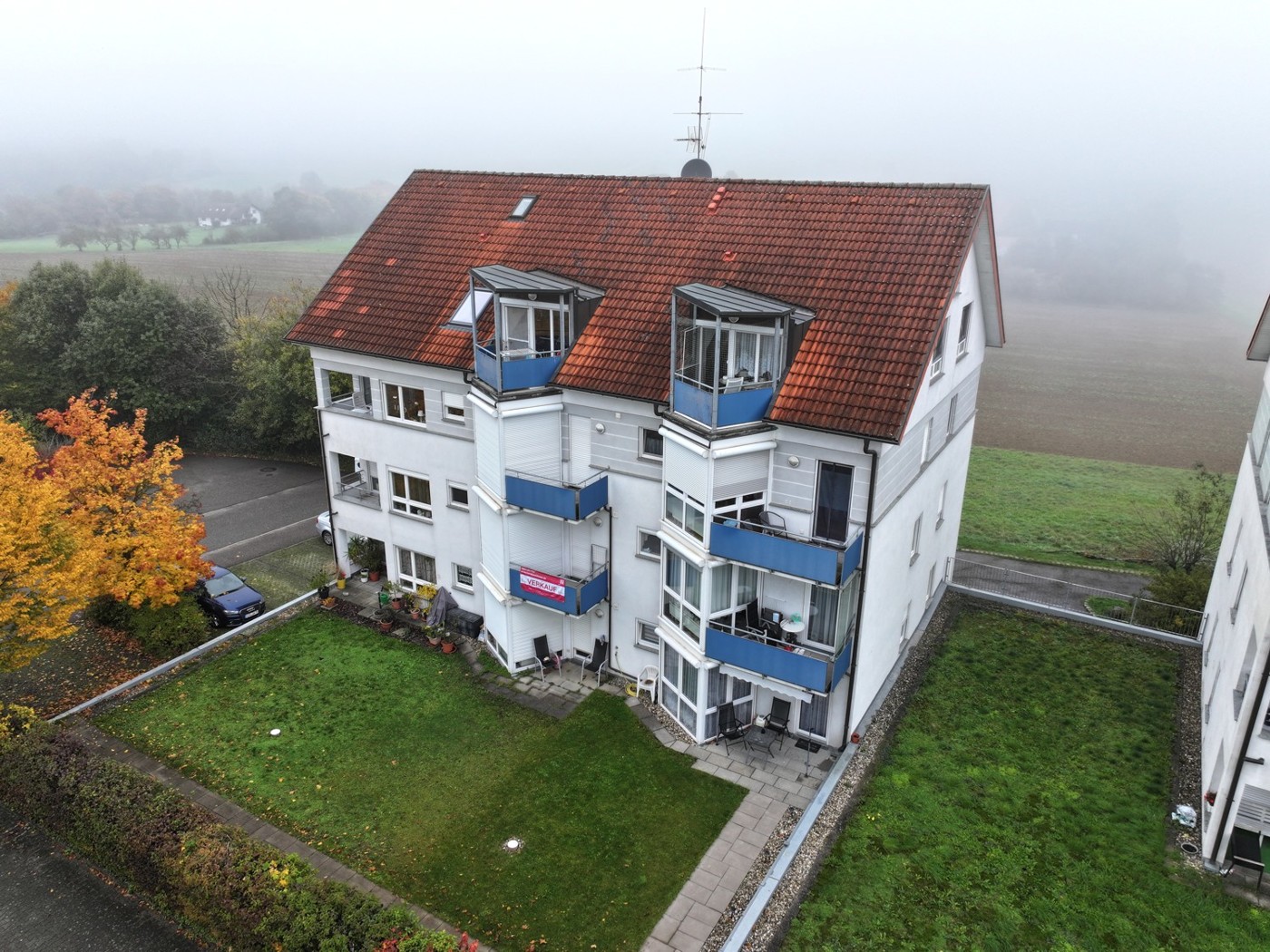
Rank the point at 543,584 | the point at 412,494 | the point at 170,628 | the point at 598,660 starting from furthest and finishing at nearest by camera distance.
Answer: the point at 412,494 → the point at 170,628 → the point at 598,660 → the point at 543,584

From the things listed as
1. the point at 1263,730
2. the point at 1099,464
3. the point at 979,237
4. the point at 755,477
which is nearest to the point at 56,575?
the point at 755,477

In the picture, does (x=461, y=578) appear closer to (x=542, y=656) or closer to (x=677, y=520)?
(x=542, y=656)

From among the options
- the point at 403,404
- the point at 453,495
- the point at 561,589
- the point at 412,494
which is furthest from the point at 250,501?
the point at 561,589

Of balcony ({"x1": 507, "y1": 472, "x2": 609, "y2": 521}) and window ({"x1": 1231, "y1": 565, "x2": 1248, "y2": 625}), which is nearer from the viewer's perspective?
window ({"x1": 1231, "y1": 565, "x2": 1248, "y2": 625})

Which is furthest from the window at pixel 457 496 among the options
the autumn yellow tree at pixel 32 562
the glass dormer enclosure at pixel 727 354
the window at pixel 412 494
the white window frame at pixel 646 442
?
the autumn yellow tree at pixel 32 562

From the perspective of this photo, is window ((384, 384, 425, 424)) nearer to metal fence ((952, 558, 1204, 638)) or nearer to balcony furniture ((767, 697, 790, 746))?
balcony furniture ((767, 697, 790, 746))

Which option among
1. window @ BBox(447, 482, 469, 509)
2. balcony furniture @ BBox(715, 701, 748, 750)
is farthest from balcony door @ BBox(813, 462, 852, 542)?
window @ BBox(447, 482, 469, 509)

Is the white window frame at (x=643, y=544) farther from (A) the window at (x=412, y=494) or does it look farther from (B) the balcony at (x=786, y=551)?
(A) the window at (x=412, y=494)
